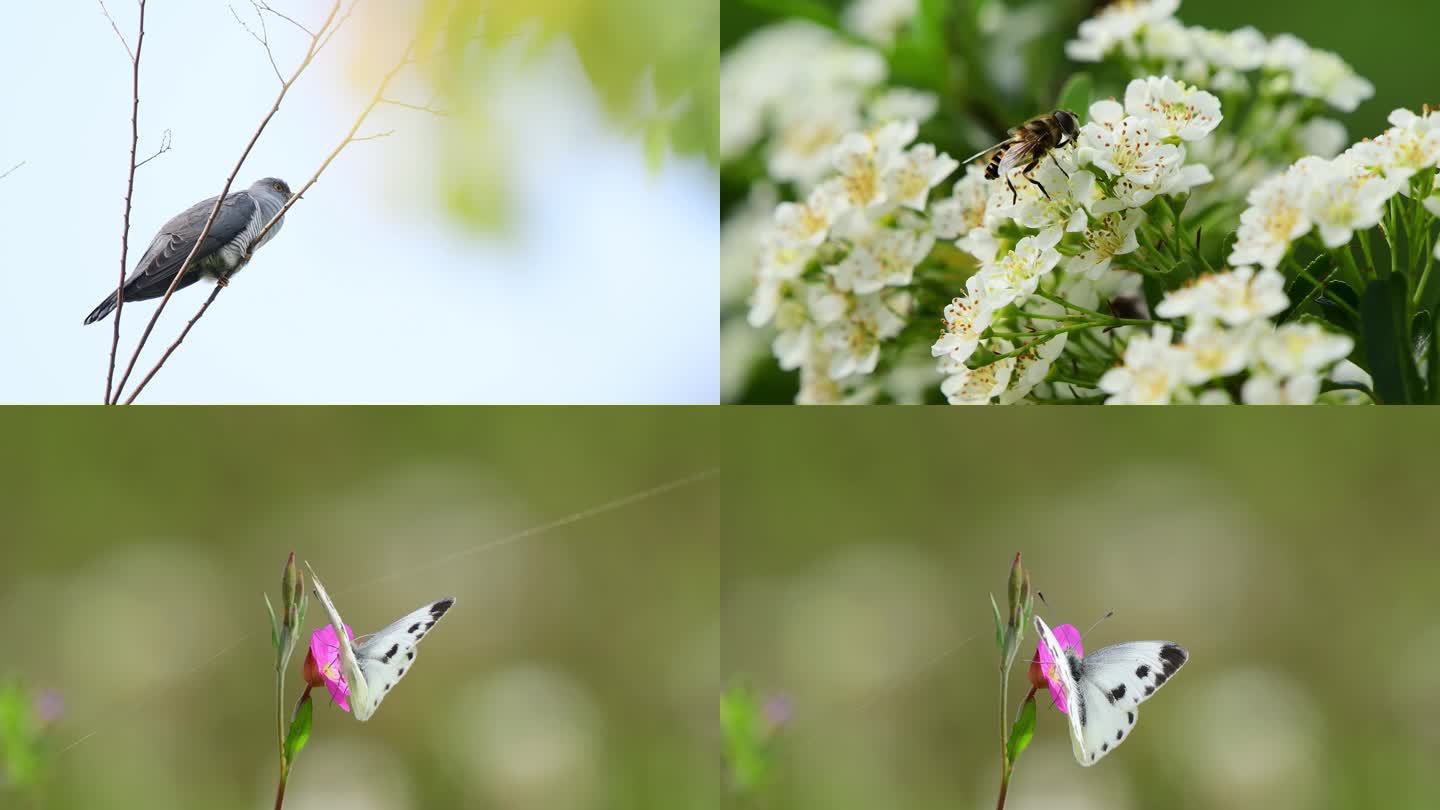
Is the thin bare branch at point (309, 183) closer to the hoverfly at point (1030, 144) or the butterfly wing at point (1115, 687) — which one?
the hoverfly at point (1030, 144)

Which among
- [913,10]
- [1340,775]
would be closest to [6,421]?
[913,10]

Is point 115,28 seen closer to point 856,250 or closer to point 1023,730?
point 856,250

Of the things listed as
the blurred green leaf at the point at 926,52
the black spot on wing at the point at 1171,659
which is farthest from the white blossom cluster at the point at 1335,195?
the blurred green leaf at the point at 926,52

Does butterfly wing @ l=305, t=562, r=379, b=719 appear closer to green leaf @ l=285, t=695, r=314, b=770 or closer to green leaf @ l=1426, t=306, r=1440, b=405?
green leaf @ l=285, t=695, r=314, b=770

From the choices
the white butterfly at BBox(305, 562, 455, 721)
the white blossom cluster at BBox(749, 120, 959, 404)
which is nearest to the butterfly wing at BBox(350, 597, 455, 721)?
the white butterfly at BBox(305, 562, 455, 721)

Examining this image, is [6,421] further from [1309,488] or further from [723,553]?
[1309,488]
